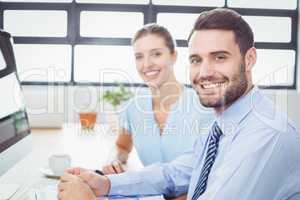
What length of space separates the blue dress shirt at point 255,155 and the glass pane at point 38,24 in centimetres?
406

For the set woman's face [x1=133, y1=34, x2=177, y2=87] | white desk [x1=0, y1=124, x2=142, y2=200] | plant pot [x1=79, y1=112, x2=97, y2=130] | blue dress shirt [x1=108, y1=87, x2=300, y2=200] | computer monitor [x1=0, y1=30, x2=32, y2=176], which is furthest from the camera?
plant pot [x1=79, y1=112, x2=97, y2=130]

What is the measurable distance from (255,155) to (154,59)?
1130 mm

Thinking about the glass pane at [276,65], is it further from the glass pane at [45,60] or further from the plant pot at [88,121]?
the plant pot at [88,121]

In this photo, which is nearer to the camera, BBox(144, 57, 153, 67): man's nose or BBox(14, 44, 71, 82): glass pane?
BBox(144, 57, 153, 67): man's nose

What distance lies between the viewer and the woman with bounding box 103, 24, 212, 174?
1785 millimetres

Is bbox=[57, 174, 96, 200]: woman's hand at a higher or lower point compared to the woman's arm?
higher

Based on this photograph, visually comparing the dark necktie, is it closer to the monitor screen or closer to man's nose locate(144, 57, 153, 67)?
the monitor screen

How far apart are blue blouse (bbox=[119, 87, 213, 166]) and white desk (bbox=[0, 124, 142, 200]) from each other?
85mm

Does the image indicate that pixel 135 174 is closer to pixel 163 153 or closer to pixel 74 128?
pixel 163 153

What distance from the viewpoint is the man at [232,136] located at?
898 mm

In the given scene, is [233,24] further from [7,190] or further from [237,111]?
[7,190]

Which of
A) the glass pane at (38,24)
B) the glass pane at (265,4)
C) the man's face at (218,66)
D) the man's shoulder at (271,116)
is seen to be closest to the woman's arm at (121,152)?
the man's face at (218,66)

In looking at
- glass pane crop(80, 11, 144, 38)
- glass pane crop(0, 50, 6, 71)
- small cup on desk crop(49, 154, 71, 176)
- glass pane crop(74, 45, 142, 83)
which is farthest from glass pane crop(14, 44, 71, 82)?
glass pane crop(0, 50, 6, 71)

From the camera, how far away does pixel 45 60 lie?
16.2ft
